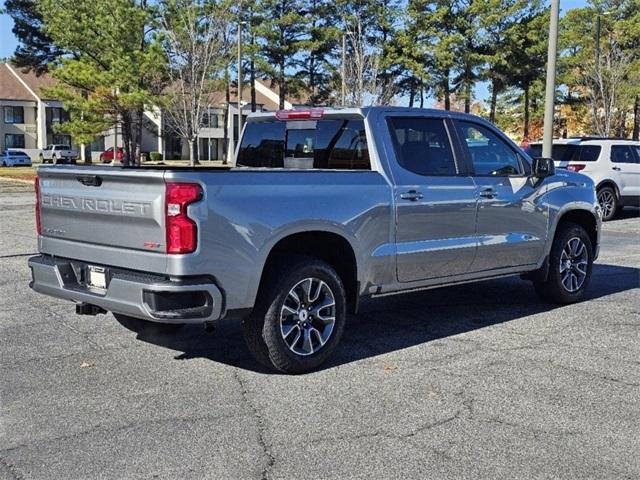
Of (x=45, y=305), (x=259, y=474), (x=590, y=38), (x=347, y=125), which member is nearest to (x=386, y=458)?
(x=259, y=474)

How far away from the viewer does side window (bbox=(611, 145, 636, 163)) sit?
16969mm

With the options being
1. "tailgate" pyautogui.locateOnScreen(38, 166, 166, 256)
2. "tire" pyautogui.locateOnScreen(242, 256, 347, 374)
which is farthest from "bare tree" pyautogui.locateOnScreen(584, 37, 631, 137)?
"tailgate" pyautogui.locateOnScreen(38, 166, 166, 256)

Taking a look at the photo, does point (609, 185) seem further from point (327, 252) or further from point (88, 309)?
point (88, 309)

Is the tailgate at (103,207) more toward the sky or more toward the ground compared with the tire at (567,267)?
more toward the sky

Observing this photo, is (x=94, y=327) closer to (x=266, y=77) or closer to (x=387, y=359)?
(x=387, y=359)

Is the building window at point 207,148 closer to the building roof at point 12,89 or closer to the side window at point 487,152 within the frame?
the building roof at point 12,89

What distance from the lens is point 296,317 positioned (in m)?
5.29

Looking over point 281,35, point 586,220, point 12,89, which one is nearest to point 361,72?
point 281,35

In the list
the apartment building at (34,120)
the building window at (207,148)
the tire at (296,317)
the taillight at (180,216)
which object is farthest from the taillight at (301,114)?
the building window at (207,148)

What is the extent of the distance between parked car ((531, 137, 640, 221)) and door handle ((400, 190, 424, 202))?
11.6m

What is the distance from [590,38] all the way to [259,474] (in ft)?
149

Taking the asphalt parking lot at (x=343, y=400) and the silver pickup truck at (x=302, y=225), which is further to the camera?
the silver pickup truck at (x=302, y=225)

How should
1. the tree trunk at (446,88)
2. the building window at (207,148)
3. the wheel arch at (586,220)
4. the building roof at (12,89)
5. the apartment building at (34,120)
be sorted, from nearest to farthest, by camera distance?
the wheel arch at (586,220) → the tree trunk at (446,88) → the building roof at (12,89) → the apartment building at (34,120) → the building window at (207,148)

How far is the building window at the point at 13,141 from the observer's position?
68375 millimetres
